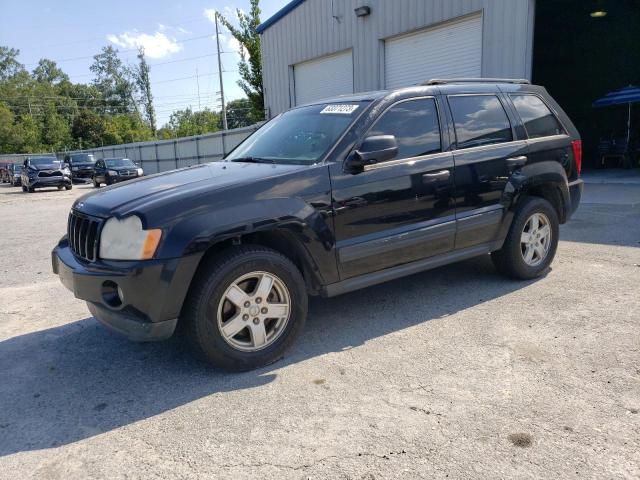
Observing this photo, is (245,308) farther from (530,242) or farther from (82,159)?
(82,159)

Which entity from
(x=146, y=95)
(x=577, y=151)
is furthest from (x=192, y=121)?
(x=577, y=151)

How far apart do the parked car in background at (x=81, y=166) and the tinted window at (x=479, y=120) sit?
29.1 meters

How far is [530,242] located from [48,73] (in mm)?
107500

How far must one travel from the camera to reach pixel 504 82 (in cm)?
488

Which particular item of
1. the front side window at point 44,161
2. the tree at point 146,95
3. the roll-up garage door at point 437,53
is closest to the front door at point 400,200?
the roll-up garage door at point 437,53

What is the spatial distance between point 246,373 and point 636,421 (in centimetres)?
223

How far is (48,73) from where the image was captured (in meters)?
93.1

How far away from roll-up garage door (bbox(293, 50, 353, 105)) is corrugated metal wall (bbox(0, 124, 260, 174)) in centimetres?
225

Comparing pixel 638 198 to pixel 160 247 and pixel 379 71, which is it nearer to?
pixel 379 71

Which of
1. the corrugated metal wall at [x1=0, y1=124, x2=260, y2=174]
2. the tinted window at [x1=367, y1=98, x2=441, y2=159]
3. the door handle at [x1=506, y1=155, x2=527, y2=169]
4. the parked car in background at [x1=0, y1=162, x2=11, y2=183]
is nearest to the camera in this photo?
the tinted window at [x1=367, y1=98, x2=441, y2=159]

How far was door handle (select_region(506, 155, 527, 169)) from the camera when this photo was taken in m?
4.51

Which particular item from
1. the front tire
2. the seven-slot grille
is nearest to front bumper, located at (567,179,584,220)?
the front tire

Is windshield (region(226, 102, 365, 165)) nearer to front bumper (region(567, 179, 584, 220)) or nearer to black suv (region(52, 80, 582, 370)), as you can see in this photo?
black suv (region(52, 80, 582, 370))

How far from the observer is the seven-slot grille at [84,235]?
3181mm
